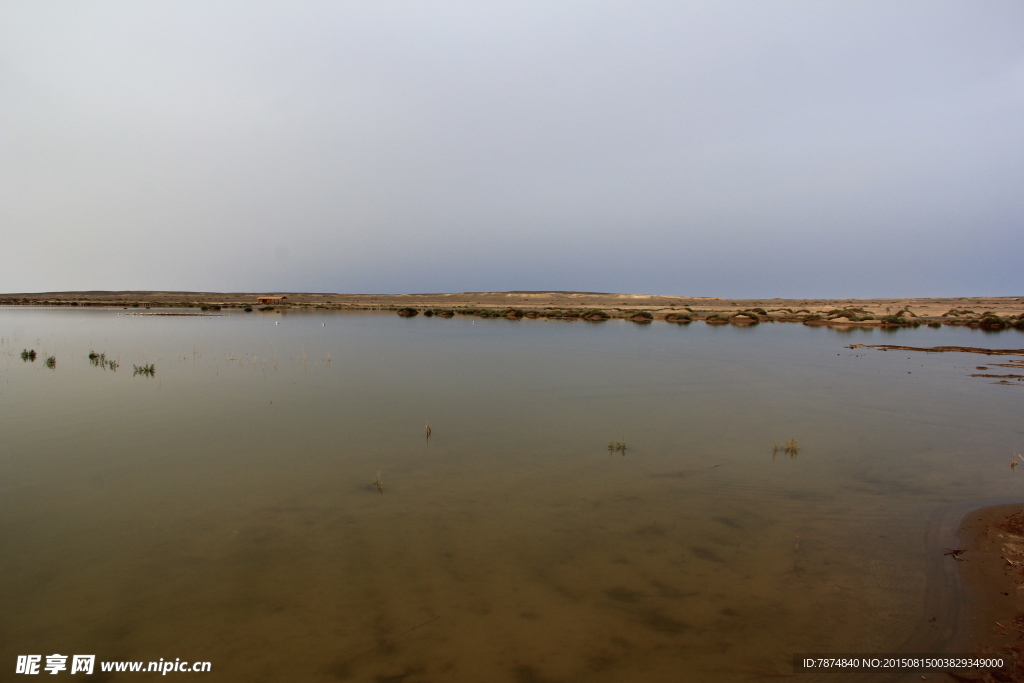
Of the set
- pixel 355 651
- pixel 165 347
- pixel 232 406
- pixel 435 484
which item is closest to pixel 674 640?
pixel 355 651

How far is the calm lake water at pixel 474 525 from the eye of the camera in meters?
3.20

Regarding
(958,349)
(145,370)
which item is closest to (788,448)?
(145,370)

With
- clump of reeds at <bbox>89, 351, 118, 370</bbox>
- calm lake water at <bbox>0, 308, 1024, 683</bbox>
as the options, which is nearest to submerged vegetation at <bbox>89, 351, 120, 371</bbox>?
clump of reeds at <bbox>89, 351, 118, 370</bbox>

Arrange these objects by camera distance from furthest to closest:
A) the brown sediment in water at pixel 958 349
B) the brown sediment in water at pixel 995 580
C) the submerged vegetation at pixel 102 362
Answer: the brown sediment in water at pixel 958 349 → the submerged vegetation at pixel 102 362 → the brown sediment in water at pixel 995 580

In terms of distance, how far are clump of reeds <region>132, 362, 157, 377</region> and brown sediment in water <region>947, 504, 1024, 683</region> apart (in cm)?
1425

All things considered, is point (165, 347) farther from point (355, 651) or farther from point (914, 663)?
point (914, 663)

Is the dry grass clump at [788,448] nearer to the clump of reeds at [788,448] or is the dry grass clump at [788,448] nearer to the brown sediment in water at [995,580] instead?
the clump of reeds at [788,448]

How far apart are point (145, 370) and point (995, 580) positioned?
15.0 meters

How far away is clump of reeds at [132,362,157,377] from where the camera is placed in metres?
11.8

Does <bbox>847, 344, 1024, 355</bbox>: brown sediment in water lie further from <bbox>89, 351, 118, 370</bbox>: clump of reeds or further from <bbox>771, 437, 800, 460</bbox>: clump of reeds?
<bbox>89, 351, 118, 370</bbox>: clump of reeds

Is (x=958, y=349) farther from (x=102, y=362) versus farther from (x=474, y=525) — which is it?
(x=102, y=362)

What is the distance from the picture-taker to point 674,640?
324 cm

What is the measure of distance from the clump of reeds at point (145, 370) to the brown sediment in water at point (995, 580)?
46.8 ft

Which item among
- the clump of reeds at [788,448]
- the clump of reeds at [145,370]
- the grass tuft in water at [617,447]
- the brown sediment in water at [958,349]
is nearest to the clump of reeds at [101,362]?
the clump of reeds at [145,370]
